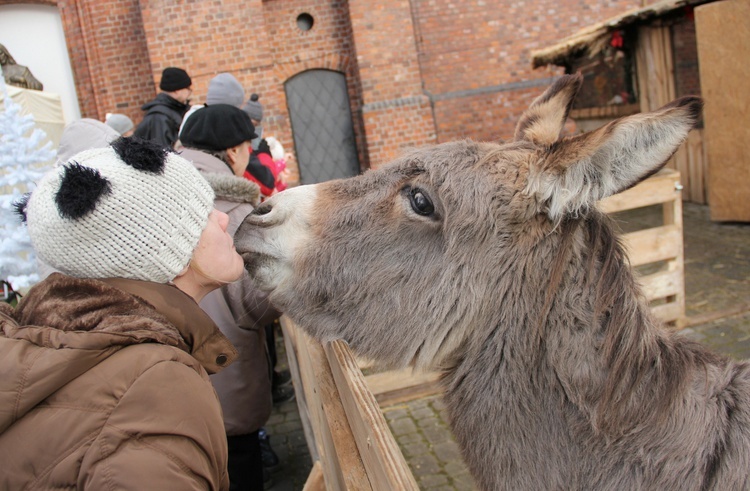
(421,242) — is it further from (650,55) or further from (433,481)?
(650,55)

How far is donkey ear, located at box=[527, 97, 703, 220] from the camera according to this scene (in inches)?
59.8

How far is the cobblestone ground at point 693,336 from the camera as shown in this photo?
14.7 feet

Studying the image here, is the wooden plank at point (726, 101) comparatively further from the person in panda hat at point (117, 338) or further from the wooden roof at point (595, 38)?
the person in panda hat at point (117, 338)

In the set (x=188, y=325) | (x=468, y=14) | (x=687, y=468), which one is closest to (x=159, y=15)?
(x=468, y=14)

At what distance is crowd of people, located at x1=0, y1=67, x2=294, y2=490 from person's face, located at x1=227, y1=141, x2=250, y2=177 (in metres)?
1.63

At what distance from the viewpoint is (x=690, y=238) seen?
955 centimetres

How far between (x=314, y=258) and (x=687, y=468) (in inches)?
48.9

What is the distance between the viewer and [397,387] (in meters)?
5.58

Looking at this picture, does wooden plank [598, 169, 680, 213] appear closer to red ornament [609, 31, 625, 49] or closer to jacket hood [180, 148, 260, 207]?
jacket hood [180, 148, 260, 207]

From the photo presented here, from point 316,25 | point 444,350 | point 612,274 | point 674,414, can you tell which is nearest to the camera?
point 674,414

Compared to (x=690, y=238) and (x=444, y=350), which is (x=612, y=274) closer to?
(x=444, y=350)

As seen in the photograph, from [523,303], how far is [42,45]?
13.1 meters

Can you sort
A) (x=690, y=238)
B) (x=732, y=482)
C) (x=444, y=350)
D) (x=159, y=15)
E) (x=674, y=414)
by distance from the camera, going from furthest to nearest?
(x=159, y=15)
(x=690, y=238)
(x=444, y=350)
(x=674, y=414)
(x=732, y=482)

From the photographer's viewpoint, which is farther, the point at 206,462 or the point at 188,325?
the point at 188,325
